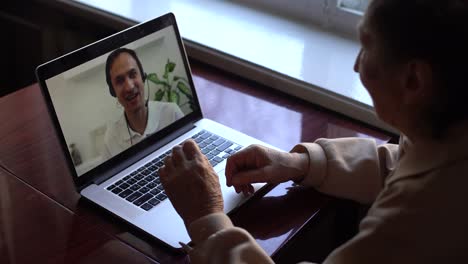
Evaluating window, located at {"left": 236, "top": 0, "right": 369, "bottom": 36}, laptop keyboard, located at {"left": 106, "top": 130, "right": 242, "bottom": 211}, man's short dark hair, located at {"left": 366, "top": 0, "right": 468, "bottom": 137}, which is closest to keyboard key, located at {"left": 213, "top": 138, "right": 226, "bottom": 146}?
laptop keyboard, located at {"left": 106, "top": 130, "right": 242, "bottom": 211}

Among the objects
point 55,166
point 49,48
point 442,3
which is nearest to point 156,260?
point 55,166

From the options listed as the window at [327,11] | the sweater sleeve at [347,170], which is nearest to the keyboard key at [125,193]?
the sweater sleeve at [347,170]

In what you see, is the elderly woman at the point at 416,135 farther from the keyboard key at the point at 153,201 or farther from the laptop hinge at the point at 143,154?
the laptop hinge at the point at 143,154

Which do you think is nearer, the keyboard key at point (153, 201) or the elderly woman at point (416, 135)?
the elderly woman at point (416, 135)

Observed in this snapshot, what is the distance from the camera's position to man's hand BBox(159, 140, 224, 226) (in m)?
0.98

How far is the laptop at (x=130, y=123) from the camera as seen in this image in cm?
106

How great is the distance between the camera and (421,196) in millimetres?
776

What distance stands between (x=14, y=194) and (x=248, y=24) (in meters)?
0.85

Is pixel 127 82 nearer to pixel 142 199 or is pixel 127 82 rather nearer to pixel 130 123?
pixel 130 123

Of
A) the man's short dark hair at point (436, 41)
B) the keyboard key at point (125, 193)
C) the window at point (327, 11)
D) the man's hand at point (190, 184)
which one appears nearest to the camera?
the man's short dark hair at point (436, 41)

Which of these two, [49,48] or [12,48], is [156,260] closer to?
[49,48]

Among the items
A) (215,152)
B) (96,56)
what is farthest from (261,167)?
(96,56)

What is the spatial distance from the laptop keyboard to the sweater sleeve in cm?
15

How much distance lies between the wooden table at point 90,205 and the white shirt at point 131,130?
10 centimetres
